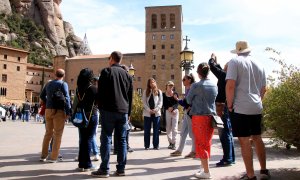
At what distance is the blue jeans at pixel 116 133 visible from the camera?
17.6ft

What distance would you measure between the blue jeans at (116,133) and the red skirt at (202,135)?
114cm

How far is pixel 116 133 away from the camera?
5.57 metres

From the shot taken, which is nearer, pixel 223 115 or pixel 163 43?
pixel 223 115

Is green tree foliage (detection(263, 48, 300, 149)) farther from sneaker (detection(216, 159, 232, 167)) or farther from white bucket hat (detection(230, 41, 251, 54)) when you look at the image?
sneaker (detection(216, 159, 232, 167))

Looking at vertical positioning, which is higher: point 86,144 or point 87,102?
point 87,102

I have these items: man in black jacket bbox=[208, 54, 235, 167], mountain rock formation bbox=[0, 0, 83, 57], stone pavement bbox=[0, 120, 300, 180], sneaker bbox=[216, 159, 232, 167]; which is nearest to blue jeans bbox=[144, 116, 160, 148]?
stone pavement bbox=[0, 120, 300, 180]

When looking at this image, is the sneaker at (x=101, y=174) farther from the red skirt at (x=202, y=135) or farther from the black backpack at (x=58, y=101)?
the black backpack at (x=58, y=101)

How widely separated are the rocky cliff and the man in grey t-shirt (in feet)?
330

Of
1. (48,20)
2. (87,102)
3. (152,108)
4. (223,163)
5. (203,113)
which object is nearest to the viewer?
(203,113)

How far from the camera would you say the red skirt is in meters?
5.34

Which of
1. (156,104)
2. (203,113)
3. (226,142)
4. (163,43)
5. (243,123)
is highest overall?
(163,43)

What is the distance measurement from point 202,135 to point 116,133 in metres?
1.37

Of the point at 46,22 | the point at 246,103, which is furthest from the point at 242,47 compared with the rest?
the point at 46,22

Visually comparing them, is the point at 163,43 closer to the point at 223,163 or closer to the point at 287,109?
the point at 223,163
